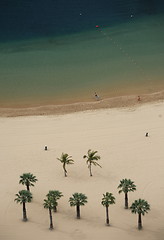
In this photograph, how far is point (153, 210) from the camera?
279 ft

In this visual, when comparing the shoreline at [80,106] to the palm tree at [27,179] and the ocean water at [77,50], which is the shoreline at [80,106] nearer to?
the ocean water at [77,50]

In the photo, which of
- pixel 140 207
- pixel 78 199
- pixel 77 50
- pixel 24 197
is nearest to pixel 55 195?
pixel 78 199

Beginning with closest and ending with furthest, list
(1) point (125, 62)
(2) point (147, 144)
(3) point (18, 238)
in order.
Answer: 1. (3) point (18, 238)
2. (2) point (147, 144)
3. (1) point (125, 62)

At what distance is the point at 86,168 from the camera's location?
308 feet

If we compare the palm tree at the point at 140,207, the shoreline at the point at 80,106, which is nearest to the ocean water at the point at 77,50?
the shoreline at the point at 80,106

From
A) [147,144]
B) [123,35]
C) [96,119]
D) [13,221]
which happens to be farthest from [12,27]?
[13,221]

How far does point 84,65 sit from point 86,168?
32.7m

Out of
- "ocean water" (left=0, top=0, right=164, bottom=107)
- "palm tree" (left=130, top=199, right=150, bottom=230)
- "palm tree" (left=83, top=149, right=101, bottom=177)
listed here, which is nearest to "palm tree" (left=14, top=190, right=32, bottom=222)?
"palm tree" (left=83, top=149, right=101, bottom=177)

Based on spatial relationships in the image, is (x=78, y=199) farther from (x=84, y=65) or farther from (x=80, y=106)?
(x=84, y=65)

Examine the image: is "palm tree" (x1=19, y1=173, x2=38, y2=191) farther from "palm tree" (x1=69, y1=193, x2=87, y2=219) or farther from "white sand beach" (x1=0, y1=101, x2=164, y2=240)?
"palm tree" (x1=69, y1=193, x2=87, y2=219)

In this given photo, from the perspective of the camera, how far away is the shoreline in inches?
4333

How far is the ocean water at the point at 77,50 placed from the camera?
11675 centimetres

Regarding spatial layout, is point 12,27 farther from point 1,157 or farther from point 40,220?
point 40,220

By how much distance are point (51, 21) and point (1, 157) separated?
153ft
